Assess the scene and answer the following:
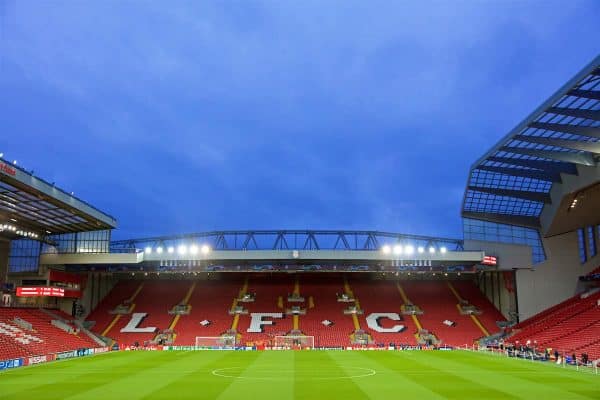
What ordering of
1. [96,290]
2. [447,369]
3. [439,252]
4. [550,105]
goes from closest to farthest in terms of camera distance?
[447,369] → [550,105] → [439,252] → [96,290]

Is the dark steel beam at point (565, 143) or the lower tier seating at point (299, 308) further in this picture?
the lower tier seating at point (299, 308)

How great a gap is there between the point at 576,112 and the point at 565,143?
583 centimetres

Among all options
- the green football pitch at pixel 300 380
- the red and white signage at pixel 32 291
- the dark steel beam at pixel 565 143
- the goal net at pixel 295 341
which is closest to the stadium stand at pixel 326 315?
the goal net at pixel 295 341

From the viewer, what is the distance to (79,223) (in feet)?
202

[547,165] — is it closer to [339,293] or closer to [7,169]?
[339,293]

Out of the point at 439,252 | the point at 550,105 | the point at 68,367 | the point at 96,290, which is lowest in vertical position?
the point at 68,367

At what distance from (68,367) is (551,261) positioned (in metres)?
59.4

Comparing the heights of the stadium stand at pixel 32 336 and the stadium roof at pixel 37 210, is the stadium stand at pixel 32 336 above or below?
below

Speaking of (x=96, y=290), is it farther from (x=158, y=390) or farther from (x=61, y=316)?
(x=158, y=390)

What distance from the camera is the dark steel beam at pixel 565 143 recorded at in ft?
154

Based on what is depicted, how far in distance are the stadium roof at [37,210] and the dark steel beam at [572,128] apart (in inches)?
1710

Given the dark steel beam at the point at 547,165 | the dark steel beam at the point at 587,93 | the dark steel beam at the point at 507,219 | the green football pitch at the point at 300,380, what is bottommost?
the green football pitch at the point at 300,380

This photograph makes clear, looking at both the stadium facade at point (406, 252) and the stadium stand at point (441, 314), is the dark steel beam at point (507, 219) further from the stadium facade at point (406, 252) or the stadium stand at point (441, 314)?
the stadium stand at point (441, 314)

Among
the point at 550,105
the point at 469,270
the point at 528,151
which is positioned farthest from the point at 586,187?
the point at 469,270
